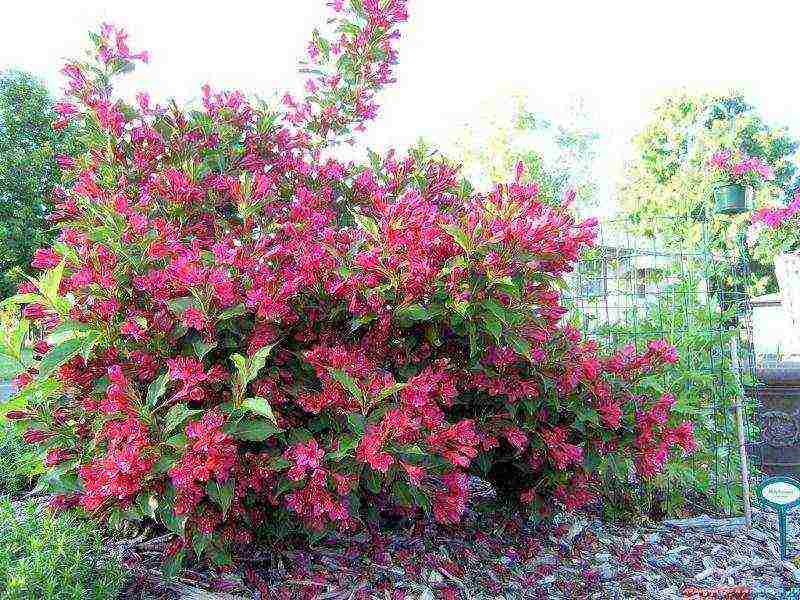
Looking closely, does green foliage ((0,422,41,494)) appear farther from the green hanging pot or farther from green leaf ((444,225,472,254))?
the green hanging pot

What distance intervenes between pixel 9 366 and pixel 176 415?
64 centimetres

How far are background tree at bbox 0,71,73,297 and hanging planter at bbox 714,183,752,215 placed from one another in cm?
1017

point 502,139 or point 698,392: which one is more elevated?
point 502,139

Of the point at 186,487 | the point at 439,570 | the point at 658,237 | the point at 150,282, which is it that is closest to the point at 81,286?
the point at 150,282

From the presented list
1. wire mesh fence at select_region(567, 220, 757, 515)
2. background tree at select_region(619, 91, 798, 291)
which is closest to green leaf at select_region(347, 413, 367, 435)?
wire mesh fence at select_region(567, 220, 757, 515)

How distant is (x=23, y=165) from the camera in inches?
456

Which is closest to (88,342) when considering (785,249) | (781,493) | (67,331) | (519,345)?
(67,331)

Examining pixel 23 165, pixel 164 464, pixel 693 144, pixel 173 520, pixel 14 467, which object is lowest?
pixel 14 467

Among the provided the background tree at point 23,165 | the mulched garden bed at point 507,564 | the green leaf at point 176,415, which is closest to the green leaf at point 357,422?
the green leaf at point 176,415

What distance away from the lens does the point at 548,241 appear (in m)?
2.12

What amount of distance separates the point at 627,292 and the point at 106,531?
3.27 meters

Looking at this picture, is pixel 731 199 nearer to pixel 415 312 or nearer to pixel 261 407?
pixel 415 312

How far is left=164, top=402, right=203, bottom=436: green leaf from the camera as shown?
190 cm

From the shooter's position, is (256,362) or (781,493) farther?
(781,493)
